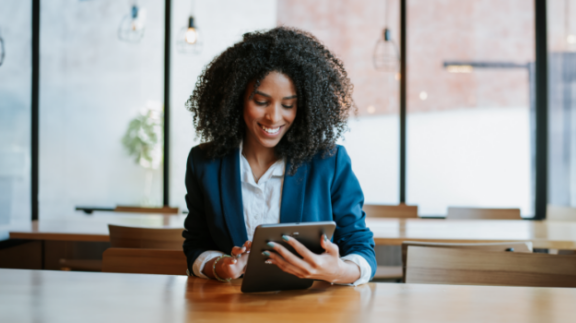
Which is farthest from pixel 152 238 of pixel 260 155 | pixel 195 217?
pixel 260 155

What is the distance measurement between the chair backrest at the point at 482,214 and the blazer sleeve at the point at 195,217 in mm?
2589

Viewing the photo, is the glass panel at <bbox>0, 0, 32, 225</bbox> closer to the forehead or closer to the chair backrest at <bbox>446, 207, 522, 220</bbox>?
the forehead

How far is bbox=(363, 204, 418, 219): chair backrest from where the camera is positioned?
11.8 feet

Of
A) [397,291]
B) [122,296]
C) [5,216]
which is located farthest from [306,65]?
[5,216]

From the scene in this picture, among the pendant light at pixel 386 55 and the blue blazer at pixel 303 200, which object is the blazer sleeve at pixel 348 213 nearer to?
the blue blazer at pixel 303 200

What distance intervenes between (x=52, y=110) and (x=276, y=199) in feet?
13.6

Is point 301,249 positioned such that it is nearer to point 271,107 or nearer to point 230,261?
point 230,261

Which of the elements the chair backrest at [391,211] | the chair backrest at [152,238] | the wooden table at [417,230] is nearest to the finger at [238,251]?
the chair backrest at [152,238]

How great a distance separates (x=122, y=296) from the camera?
3.66 ft

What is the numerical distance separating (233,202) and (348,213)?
34cm

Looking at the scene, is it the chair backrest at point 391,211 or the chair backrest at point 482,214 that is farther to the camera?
the chair backrest at point 391,211

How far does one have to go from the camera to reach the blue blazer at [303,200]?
138 centimetres

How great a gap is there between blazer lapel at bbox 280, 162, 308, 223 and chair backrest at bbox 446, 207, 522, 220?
2521 millimetres

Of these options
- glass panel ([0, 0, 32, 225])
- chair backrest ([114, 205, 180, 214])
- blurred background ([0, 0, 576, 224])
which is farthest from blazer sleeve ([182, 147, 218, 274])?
blurred background ([0, 0, 576, 224])
